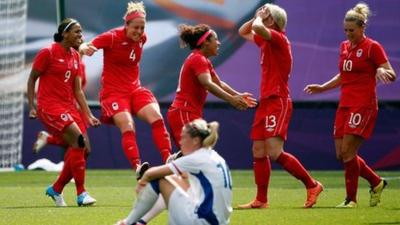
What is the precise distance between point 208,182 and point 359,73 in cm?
503

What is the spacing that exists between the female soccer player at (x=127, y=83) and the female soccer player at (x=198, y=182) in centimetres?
484

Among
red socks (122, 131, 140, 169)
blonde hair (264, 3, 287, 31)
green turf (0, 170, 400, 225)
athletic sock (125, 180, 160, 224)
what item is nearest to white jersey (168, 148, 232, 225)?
athletic sock (125, 180, 160, 224)

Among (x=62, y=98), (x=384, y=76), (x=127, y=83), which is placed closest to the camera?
(x=384, y=76)

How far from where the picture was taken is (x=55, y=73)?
14523 millimetres

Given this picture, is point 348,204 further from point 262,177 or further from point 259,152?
point 259,152

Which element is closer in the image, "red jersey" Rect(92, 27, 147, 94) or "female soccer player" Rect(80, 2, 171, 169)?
"female soccer player" Rect(80, 2, 171, 169)

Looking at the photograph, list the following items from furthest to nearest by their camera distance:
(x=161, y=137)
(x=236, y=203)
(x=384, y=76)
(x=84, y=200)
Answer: (x=236, y=203) < (x=161, y=137) < (x=84, y=200) < (x=384, y=76)

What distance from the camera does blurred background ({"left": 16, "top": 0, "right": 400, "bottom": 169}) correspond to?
73.8 ft

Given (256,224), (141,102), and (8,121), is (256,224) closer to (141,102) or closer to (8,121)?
(141,102)

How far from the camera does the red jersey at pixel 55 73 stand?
1437 cm

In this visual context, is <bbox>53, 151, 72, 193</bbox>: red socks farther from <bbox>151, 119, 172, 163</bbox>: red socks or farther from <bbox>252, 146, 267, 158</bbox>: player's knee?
<bbox>252, 146, 267, 158</bbox>: player's knee

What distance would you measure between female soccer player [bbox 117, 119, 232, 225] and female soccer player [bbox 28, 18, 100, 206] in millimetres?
4958

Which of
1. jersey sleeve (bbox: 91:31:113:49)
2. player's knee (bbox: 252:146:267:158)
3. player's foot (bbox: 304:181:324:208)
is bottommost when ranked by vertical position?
player's foot (bbox: 304:181:324:208)

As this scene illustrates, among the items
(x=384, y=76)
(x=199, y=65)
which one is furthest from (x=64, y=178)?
(x=384, y=76)
